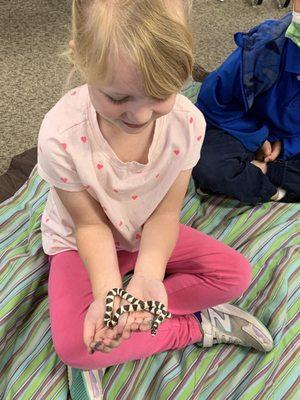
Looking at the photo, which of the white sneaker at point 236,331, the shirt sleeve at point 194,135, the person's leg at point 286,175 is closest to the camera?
the shirt sleeve at point 194,135

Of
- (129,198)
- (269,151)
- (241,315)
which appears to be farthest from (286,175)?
(129,198)

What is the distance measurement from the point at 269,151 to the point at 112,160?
1.91 ft

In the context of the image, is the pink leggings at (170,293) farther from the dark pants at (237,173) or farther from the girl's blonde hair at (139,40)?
the girl's blonde hair at (139,40)

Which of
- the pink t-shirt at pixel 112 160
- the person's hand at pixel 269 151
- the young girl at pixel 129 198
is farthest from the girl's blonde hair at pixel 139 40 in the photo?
the person's hand at pixel 269 151

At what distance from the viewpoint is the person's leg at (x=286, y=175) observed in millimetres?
1269

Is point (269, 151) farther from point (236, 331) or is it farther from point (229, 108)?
point (236, 331)

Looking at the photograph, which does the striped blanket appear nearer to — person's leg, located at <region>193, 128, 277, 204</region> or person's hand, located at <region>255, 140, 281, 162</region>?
person's leg, located at <region>193, 128, 277, 204</region>

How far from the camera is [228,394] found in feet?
3.10

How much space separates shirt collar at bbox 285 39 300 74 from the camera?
116cm

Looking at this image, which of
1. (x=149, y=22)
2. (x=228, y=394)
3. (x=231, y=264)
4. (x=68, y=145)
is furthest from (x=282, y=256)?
(x=149, y=22)

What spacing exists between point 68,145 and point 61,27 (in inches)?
48.3

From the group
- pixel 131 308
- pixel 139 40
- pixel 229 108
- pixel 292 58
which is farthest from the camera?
pixel 229 108

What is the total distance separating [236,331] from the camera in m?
0.99

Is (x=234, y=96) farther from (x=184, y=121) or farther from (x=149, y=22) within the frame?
(x=149, y=22)
